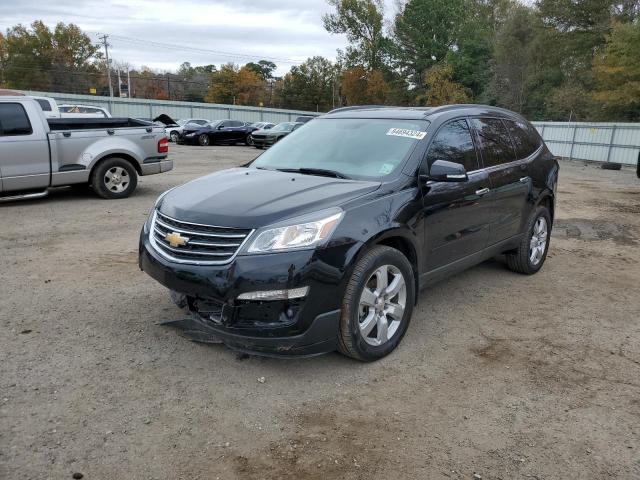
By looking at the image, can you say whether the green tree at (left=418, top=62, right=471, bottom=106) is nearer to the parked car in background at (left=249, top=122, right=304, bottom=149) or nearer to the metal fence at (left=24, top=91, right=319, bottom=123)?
the metal fence at (left=24, top=91, right=319, bottom=123)

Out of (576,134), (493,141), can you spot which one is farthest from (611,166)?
(493,141)

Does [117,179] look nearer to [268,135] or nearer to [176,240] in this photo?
[176,240]

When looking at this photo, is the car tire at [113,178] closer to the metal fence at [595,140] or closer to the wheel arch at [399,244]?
the wheel arch at [399,244]

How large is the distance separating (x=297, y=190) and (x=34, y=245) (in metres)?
4.42

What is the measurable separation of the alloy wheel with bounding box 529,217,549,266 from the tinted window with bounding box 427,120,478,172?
1558 millimetres

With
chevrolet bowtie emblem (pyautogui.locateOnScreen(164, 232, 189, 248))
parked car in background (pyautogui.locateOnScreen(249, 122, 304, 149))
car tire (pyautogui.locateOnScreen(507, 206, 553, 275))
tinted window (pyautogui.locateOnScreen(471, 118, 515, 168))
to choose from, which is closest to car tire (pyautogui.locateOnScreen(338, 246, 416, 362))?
chevrolet bowtie emblem (pyautogui.locateOnScreen(164, 232, 189, 248))

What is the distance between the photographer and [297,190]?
3.78m

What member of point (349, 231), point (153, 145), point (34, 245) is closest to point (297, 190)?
point (349, 231)

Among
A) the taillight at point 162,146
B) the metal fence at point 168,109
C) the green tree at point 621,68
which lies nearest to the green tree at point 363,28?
the metal fence at point 168,109

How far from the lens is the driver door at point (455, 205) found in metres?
4.19

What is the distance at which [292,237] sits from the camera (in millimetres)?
3314

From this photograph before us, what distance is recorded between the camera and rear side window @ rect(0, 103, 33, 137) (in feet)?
27.9

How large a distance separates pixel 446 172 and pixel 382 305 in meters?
1.13

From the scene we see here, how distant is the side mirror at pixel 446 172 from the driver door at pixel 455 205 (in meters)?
0.10
